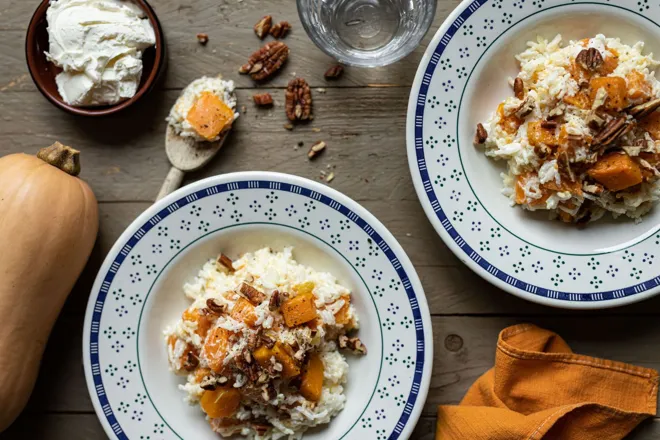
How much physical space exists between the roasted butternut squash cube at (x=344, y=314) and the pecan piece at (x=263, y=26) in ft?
3.29

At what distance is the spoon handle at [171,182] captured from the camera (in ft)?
7.36

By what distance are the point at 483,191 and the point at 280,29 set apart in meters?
0.94

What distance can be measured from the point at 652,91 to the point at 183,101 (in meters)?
1.60

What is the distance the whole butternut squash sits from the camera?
200 centimetres

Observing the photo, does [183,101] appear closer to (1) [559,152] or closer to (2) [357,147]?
(2) [357,147]

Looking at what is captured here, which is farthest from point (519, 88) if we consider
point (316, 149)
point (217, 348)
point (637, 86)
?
point (217, 348)

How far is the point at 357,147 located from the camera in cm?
228

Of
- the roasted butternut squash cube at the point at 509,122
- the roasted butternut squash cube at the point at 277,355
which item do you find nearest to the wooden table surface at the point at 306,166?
the roasted butternut squash cube at the point at 509,122

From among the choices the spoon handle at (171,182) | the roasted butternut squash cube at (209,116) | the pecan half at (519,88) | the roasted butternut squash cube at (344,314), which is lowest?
the roasted butternut squash cube at (344,314)

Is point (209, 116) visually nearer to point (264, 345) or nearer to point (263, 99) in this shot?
point (263, 99)

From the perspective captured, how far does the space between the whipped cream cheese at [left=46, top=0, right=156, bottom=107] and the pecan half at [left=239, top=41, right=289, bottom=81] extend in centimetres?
36

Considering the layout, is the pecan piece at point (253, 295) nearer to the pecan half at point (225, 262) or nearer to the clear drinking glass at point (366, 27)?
the pecan half at point (225, 262)

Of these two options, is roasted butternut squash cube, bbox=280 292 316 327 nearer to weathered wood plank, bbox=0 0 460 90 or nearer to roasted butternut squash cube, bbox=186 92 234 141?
roasted butternut squash cube, bbox=186 92 234 141

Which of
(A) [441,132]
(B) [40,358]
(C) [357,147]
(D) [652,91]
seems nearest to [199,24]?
(C) [357,147]
